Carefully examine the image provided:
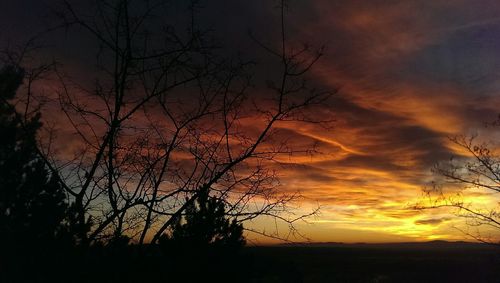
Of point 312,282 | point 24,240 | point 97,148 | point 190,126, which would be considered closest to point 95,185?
point 97,148

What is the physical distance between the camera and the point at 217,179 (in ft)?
15.8

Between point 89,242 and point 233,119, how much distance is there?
2066 millimetres

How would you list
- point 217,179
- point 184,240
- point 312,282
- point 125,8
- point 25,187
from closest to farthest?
1. point 125,8
2. point 217,179
3. point 184,240
4. point 25,187
5. point 312,282

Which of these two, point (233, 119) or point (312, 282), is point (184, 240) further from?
point (312, 282)

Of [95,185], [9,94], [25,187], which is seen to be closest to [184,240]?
[95,185]

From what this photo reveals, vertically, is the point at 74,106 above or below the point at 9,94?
below

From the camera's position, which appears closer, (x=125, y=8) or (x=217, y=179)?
(x=125, y=8)

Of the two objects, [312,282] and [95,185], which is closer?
[95,185]

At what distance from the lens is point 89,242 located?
4.70 metres

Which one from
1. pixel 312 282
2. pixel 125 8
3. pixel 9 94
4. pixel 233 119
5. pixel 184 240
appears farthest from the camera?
pixel 312 282

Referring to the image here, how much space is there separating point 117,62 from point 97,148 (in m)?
1.10

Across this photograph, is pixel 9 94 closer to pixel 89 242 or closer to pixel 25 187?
pixel 25 187

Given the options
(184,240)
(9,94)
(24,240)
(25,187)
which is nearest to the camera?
(24,240)

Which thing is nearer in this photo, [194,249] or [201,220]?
[201,220]
